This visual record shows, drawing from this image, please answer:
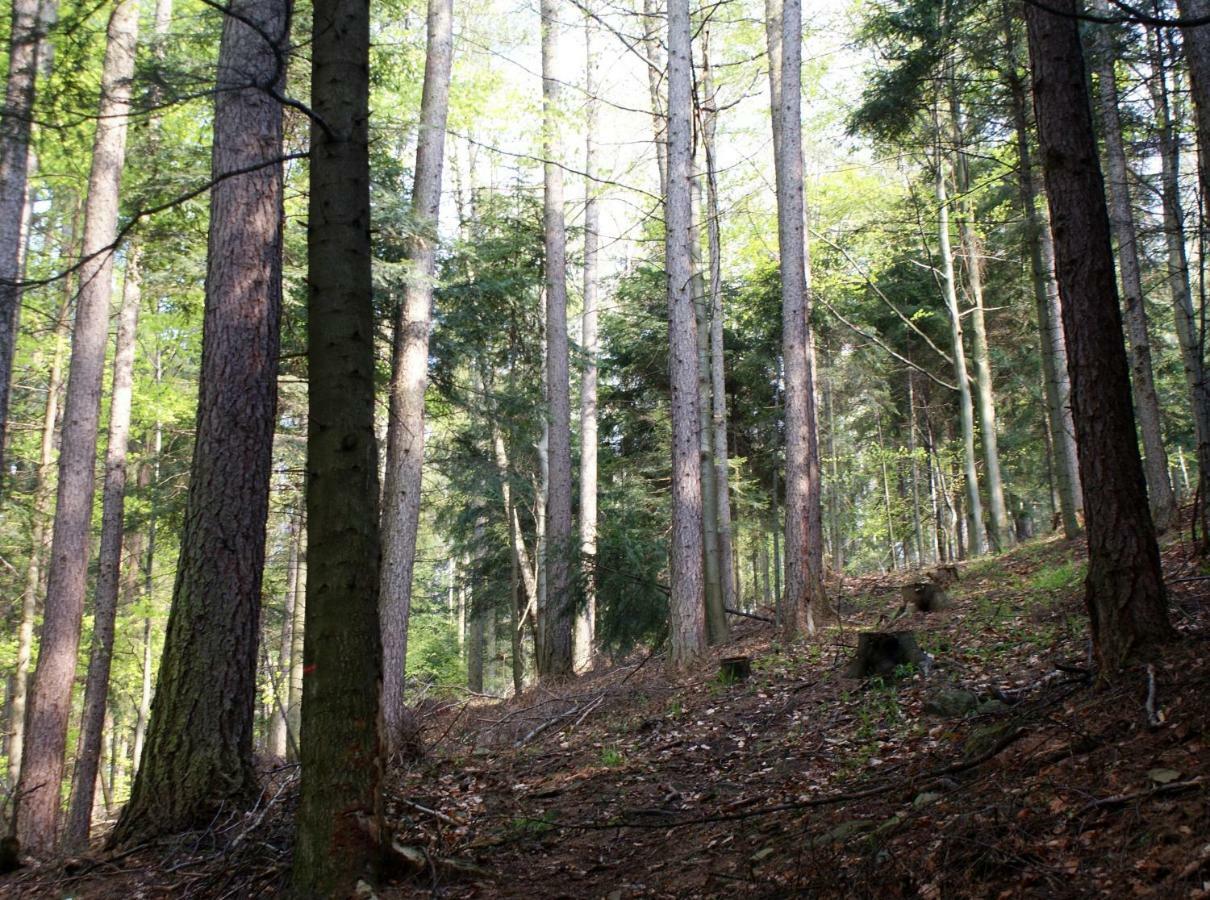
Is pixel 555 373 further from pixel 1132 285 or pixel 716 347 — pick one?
pixel 1132 285

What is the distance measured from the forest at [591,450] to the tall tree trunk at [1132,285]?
2.8 inches

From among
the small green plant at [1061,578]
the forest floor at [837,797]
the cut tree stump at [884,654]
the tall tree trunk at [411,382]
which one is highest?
Answer: the tall tree trunk at [411,382]

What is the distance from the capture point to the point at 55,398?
1540 centimetres

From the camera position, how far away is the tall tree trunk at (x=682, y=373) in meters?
10.6

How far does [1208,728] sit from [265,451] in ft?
18.9

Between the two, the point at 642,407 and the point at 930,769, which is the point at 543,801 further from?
the point at 642,407

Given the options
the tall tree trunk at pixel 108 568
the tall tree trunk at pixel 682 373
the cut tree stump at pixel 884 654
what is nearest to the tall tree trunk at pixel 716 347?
the tall tree trunk at pixel 682 373

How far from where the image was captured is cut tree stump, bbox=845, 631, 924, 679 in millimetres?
7480

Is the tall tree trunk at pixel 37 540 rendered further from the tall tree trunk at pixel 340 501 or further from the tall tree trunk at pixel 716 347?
the tall tree trunk at pixel 340 501

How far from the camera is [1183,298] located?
9.69 metres

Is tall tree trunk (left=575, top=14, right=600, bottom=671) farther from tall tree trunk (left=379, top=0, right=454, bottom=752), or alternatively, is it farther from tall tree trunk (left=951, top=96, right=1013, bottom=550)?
tall tree trunk (left=951, top=96, right=1013, bottom=550)

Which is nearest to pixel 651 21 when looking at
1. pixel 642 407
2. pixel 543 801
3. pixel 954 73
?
pixel 954 73

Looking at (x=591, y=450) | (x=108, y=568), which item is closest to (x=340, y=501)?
(x=108, y=568)

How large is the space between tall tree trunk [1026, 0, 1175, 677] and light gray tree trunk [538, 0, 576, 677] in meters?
9.79
